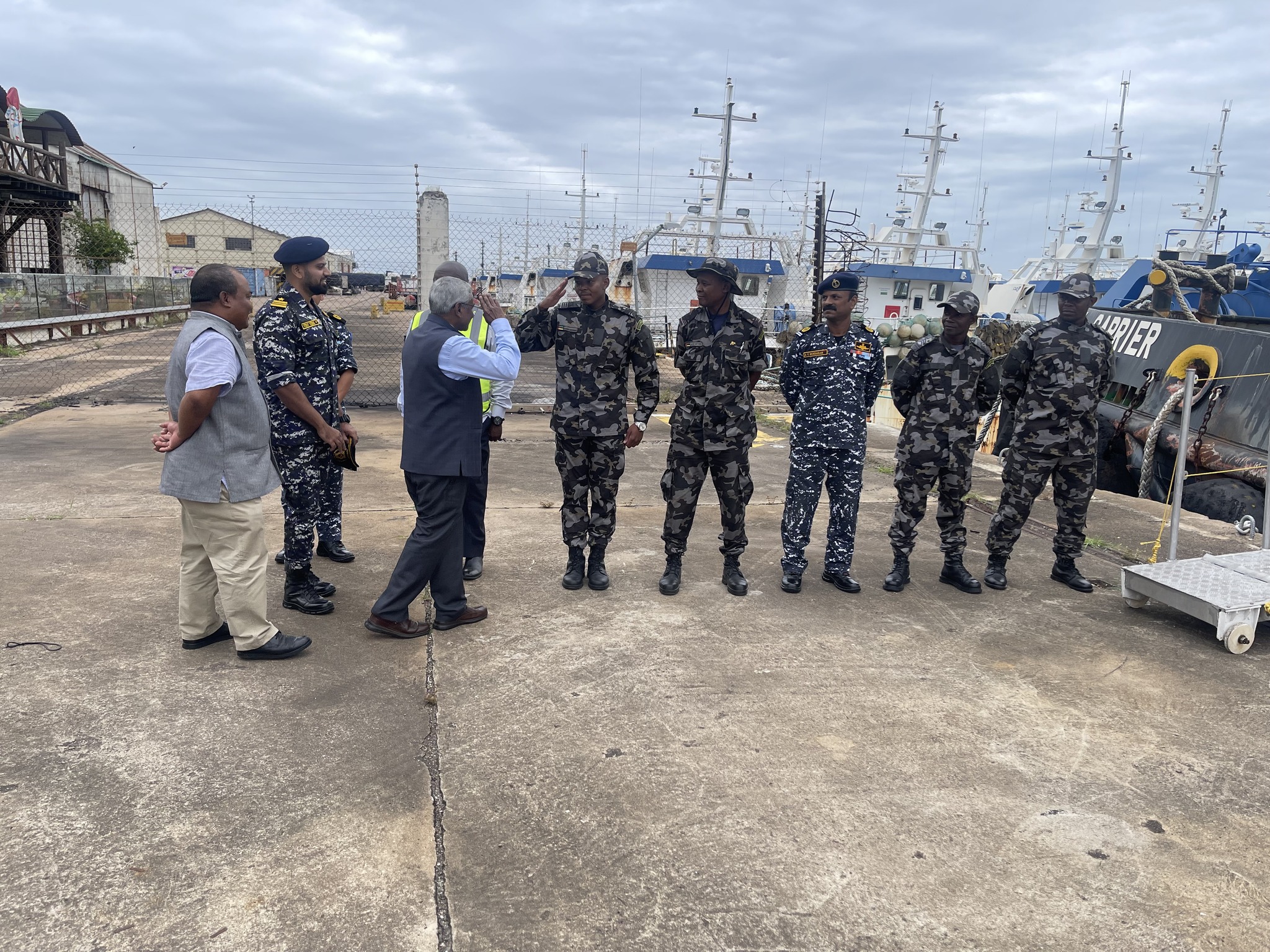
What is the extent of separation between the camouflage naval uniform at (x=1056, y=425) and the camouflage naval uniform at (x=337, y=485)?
369 centimetres

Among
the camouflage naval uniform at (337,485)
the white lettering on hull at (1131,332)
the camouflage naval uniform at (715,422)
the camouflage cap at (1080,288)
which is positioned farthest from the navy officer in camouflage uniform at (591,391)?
the white lettering on hull at (1131,332)

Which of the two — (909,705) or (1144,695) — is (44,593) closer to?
(909,705)

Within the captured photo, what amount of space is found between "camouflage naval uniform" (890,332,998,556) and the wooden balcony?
19495 millimetres

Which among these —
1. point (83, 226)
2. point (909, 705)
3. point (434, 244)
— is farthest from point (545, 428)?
point (83, 226)

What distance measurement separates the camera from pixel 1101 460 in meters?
7.76

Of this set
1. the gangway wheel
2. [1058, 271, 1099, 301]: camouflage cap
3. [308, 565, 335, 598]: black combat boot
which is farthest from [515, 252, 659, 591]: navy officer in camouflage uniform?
the gangway wheel

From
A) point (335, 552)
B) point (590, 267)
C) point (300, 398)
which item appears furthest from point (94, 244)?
point (590, 267)

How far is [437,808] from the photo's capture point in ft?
8.25

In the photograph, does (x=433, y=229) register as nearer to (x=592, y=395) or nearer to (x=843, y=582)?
(x=592, y=395)

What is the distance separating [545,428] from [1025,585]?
6.02 meters

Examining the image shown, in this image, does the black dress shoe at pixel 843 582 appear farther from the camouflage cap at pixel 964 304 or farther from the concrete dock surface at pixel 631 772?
the camouflage cap at pixel 964 304

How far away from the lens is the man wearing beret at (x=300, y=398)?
12.7 feet

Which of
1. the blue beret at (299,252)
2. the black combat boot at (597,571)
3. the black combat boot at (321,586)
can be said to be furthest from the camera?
the black combat boot at (597,571)

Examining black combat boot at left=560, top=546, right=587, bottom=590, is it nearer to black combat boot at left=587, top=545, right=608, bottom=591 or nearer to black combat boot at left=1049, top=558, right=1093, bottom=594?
black combat boot at left=587, top=545, right=608, bottom=591
